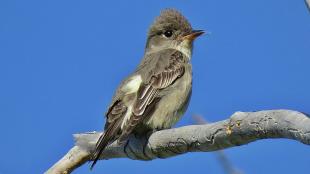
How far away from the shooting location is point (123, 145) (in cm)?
637

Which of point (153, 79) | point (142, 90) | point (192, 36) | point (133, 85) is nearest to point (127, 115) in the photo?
point (142, 90)

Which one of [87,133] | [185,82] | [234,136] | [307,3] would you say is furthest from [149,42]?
[307,3]

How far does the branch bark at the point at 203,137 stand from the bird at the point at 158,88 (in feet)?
0.51

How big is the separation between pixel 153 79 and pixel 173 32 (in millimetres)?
1336

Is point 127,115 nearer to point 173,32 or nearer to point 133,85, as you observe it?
point 133,85

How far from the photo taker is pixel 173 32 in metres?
8.56

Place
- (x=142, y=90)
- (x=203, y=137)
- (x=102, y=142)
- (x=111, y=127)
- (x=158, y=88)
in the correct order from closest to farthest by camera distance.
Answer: (x=203, y=137) < (x=102, y=142) < (x=111, y=127) < (x=142, y=90) < (x=158, y=88)

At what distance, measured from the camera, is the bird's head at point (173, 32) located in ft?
27.8

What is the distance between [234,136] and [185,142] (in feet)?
2.19

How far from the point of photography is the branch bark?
409 centimetres

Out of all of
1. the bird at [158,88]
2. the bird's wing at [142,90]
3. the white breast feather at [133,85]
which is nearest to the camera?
the bird's wing at [142,90]

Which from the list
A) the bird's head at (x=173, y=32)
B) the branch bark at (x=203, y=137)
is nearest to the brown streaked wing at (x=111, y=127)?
the branch bark at (x=203, y=137)

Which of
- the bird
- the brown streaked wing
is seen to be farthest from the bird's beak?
the brown streaked wing

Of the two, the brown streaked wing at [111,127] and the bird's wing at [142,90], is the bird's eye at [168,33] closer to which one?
the bird's wing at [142,90]
